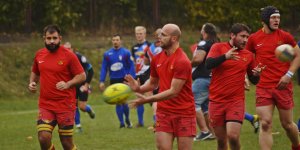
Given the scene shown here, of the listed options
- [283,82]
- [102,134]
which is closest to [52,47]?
[283,82]

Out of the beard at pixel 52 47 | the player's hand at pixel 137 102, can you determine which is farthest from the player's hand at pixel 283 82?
the beard at pixel 52 47

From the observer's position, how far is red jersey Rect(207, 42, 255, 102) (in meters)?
11.5

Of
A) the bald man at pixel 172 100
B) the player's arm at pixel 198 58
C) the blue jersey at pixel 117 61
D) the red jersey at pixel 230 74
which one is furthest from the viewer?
the blue jersey at pixel 117 61

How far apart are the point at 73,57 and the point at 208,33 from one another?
3.36 metres

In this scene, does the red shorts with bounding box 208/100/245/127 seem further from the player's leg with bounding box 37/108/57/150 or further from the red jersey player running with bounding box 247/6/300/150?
the player's leg with bounding box 37/108/57/150

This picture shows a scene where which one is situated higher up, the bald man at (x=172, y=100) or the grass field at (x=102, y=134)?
the bald man at (x=172, y=100)

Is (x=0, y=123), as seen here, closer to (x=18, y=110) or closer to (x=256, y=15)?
(x=18, y=110)

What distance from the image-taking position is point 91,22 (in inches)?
1312

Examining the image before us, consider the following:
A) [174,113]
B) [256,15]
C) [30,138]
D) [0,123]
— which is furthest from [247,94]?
[174,113]

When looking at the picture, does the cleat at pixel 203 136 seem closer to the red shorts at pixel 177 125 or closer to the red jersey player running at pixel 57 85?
the red jersey player running at pixel 57 85

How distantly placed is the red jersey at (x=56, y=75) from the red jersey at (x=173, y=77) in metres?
1.90

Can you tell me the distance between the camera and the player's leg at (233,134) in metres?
11.2

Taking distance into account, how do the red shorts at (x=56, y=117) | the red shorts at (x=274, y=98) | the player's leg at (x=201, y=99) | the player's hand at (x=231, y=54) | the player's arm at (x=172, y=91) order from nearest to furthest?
1. the player's arm at (x=172, y=91)
2. the player's hand at (x=231, y=54)
3. the red shorts at (x=56, y=117)
4. the red shorts at (x=274, y=98)
5. the player's leg at (x=201, y=99)

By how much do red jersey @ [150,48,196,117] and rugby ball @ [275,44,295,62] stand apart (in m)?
1.64
